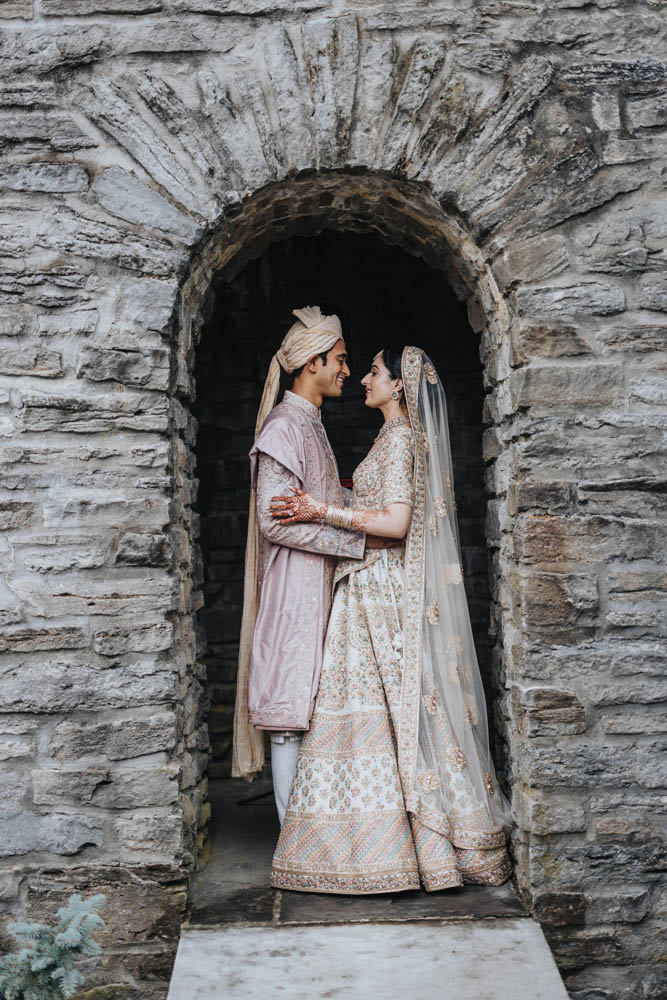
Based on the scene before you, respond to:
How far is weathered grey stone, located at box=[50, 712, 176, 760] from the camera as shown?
9.48 feet

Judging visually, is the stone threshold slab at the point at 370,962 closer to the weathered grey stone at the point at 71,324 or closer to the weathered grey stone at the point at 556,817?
the weathered grey stone at the point at 556,817

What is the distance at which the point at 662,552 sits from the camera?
9.59 ft

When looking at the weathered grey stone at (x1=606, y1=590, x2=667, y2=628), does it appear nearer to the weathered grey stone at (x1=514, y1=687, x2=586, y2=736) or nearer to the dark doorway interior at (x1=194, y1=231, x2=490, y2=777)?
the weathered grey stone at (x1=514, y1=687, x2=586, y2=736)

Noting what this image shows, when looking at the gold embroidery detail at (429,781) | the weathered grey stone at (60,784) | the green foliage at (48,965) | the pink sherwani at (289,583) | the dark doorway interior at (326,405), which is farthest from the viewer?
the dark doorway interior at (326,405)

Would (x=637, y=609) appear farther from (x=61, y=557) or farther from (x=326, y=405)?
(x=326, y=405)

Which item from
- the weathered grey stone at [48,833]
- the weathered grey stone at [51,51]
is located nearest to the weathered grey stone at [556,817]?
the weathered grey stone at [48,833]

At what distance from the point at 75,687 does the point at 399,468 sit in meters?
1.33

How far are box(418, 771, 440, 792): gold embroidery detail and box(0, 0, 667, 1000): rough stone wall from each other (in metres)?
0.26

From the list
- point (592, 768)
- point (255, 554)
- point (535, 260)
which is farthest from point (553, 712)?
point (535, 260)

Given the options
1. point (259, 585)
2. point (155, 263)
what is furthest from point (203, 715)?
point (155, 263)

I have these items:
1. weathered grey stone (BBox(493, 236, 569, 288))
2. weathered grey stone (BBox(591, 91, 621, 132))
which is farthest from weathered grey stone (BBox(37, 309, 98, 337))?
weathered grey stone (BBox(591, 91, 621, 132))

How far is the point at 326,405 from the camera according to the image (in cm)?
473

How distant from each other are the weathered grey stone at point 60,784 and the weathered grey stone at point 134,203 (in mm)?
1740

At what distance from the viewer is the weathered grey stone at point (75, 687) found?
289 cm
